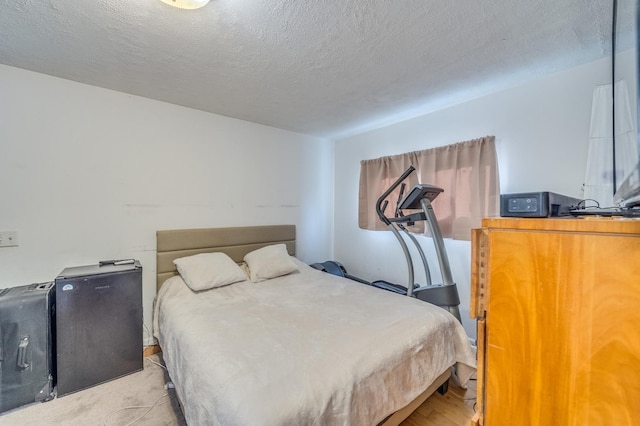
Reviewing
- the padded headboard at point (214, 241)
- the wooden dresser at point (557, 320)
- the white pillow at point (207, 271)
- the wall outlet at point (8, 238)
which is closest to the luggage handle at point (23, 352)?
the wall outlet at point (8, 238)

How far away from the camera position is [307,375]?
1.15 m

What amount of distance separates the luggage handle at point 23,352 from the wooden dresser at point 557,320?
8.90ft

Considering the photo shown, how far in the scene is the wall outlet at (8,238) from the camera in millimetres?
1919

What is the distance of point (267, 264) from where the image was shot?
8.84 ft

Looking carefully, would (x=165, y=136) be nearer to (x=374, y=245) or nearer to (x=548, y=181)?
(x=374, y=245)

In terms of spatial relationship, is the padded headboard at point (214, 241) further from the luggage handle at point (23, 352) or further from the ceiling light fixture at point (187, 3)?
the ceiling light fixture at point (187, 3)

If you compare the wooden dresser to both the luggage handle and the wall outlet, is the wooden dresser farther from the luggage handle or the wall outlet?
the wall outlet

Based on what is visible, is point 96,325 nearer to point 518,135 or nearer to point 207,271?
point 207,271

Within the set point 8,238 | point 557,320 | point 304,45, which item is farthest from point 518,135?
point 8,238

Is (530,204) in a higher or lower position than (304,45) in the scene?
lower

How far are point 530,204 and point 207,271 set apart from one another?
2.40 metres

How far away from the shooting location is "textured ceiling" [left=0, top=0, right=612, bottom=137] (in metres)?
1.38

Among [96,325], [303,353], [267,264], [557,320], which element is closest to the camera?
[557,320]

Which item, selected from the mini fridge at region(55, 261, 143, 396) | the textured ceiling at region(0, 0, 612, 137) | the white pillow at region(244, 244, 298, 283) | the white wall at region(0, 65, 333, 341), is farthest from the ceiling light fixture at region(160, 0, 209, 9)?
the white pillow at region(244, 244, 298, 283)
